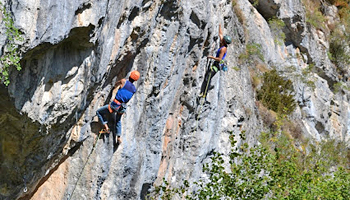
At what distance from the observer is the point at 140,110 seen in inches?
370

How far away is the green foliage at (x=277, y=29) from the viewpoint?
20000 mm

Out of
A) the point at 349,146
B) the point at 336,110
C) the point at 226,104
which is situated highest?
the point at 336,110

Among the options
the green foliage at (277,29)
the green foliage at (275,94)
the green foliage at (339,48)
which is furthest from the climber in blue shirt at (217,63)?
the green foliage at (339,48)

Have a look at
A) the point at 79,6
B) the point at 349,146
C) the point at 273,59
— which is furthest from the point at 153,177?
the point at 349,146

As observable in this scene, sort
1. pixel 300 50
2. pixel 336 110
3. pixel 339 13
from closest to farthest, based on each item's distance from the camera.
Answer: pixel 300 50 → pixel 336 110 → pixel 339 13

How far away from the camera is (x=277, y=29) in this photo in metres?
20.5

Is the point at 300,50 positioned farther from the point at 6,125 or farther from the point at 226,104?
the point at 6,125

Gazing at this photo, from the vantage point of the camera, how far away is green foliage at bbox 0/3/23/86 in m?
5.38

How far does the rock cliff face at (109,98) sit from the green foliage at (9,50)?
13 cm

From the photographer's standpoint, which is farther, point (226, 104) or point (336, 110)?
point (336, 110)

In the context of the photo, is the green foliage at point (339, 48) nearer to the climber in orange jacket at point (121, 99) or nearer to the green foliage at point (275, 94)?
the green foliage at point (275, 94)

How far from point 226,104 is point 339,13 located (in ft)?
53.2

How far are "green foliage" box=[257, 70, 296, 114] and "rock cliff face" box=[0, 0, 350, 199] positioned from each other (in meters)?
3.30

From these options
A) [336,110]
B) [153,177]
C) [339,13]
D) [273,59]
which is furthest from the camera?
[339,13]
